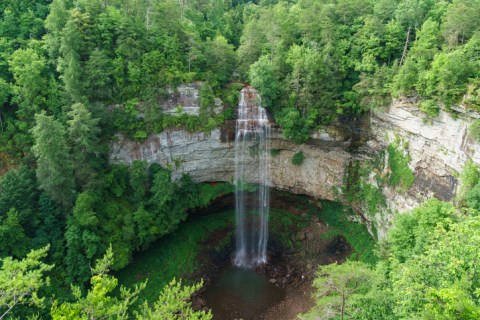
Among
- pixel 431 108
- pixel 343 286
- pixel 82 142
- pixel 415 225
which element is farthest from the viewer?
pixel 82 142

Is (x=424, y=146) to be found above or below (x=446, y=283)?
below

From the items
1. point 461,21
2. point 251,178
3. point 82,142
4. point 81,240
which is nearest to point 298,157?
point 251,178

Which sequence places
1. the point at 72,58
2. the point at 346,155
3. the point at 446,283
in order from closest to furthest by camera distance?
the point at 446,283 → the point at 72,58 → the point at 346,155

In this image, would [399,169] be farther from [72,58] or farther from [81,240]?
[72,58]

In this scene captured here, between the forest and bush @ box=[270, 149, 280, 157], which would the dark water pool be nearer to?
the forest

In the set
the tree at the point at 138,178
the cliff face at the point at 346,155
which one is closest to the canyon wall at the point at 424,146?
the cliff face at the point at 346,155

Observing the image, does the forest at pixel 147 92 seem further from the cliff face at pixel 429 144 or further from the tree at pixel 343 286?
the tree at pixel 343 286
